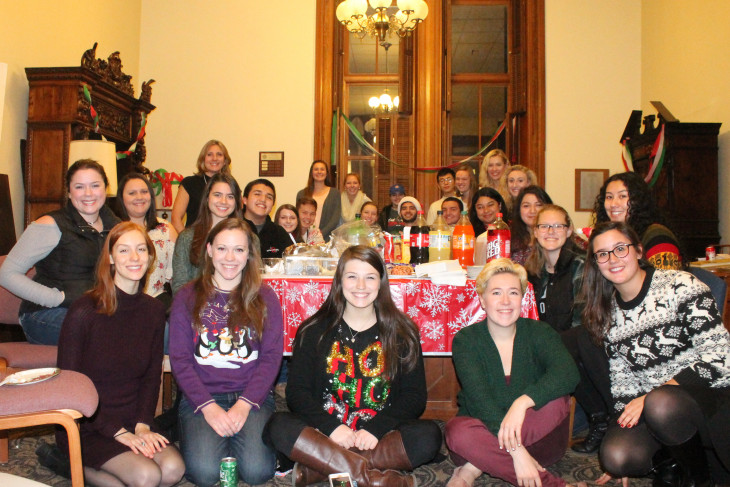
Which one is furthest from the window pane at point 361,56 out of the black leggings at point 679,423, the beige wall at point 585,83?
the black leggings at point 679,423

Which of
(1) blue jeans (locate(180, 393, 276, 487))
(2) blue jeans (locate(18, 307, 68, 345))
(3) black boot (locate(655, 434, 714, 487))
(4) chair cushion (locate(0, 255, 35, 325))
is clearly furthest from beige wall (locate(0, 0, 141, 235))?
(3) black boot (locate(655, 434, 714, 487))

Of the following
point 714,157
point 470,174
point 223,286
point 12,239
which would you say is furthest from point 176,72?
point 714,157

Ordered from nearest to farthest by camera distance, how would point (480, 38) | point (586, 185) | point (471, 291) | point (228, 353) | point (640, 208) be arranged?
1. point (228, 353)
2. point (471, 291)
3. point (640, 208)
4. point (586, 185)
5. point (480, 38)

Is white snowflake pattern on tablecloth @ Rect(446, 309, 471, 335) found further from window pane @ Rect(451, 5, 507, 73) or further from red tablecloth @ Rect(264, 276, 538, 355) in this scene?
window pane @ Rect(451, 5, 507, 73)

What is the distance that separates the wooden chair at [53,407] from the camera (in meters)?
1.76

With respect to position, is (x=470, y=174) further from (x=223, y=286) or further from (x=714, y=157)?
(x=223, y=286)

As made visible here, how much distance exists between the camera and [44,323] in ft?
8.97

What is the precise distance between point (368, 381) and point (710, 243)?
14.4 ft

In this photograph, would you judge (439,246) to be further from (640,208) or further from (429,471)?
(429,471)

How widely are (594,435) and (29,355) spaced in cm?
248

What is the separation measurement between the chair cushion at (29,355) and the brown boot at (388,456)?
4.56 feet

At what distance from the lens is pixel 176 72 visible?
22.9 feet

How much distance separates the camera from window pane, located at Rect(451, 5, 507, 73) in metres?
7.46

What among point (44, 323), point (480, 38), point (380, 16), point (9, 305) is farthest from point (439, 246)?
point (480, 38)
